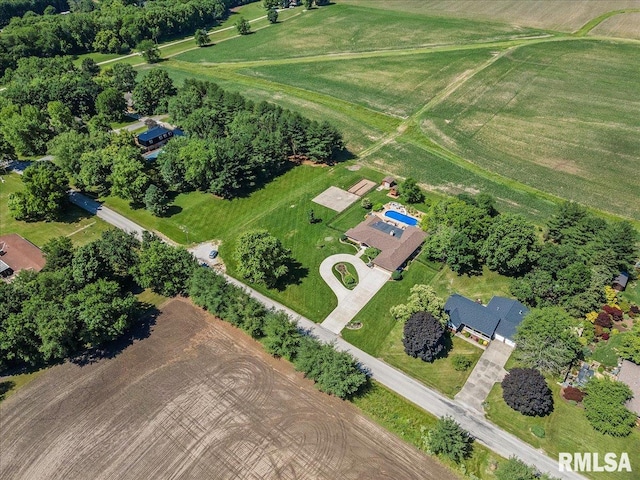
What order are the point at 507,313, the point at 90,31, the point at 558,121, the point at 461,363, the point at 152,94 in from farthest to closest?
the point at 90,31 → the point at 152,94 → the point at 558,121 → the point at 507,313 → the point at 461,363

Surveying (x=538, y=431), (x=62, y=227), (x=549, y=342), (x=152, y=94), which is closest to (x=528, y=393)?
(x=538, y=431)

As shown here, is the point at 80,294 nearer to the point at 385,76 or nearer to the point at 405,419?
the point at 405,419

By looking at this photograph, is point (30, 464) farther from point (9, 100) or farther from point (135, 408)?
point (9, 100)

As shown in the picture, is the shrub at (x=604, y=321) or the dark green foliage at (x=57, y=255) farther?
the dark green foliage at (x=57, y=255)

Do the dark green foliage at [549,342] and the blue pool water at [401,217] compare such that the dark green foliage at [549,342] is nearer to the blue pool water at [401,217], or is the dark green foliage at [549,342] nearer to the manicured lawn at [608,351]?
the manicured lawn at [608,351]

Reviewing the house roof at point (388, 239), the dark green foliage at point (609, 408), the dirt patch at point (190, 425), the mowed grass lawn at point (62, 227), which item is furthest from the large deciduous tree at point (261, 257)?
the dark green foliage at point (609, 408)

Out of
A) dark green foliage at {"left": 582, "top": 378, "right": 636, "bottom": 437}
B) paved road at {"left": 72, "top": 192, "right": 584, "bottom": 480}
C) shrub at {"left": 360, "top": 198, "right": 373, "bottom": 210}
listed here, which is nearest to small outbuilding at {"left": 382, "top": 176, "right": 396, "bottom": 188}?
shrub at {"left": 360, "top": 198, "right": 373, "bottom": 210}
